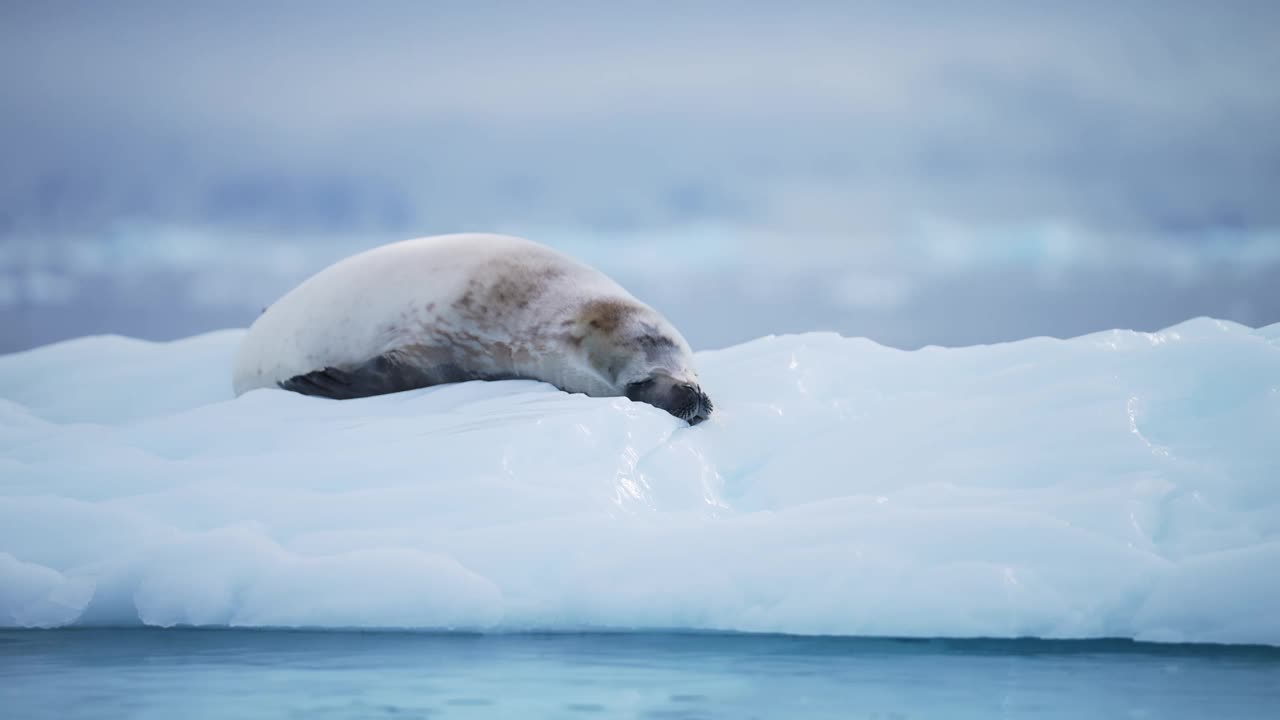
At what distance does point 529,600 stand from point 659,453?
1.32 metres

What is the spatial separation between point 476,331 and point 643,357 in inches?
33.8

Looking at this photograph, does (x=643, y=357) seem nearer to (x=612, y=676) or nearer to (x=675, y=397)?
(x=675, y=397)

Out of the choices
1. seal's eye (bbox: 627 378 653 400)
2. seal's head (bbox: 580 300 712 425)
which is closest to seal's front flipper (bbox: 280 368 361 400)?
seal's head (bbox: 580 300 712 425)

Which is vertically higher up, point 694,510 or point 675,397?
point 675,397

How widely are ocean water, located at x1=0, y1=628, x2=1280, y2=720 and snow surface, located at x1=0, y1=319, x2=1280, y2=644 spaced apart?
0.32 feet

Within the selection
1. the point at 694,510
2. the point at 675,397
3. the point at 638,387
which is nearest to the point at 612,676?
the point at 694,510

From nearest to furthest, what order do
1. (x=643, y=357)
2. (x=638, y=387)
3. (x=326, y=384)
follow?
1. (x=638, y=387)
2. (x=643, y=357)
3. (x=326, y=384)

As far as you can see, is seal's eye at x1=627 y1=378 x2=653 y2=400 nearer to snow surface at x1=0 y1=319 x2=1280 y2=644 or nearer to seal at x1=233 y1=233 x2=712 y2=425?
seal at x1=233 y1=233 x2=712 y2=425

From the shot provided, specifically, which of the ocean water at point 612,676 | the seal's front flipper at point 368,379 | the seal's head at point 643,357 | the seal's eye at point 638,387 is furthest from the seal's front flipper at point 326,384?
the ocean water at point 612,676

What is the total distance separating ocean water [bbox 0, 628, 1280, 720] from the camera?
2.48m

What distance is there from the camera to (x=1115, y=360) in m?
5.26

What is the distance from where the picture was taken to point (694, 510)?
13.8 ft

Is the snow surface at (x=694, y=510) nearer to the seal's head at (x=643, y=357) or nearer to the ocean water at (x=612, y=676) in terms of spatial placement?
the ocean water at (x=612, y=676)

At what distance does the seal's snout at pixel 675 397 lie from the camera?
5293mm
